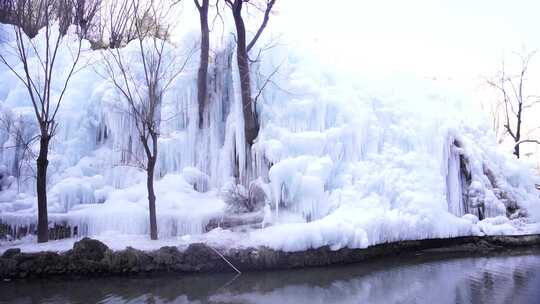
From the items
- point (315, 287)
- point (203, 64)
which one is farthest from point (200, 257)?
point (203, 64)

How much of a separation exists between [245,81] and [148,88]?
2501mm

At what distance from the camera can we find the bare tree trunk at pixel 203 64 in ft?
42.7

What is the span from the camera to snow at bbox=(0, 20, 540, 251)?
422 inches

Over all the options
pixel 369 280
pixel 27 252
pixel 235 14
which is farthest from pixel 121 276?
pixel 235 14

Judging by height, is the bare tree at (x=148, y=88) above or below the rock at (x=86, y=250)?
above

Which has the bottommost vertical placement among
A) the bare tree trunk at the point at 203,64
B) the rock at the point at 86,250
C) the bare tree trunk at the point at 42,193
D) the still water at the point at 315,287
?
the still water at the point at 315,287

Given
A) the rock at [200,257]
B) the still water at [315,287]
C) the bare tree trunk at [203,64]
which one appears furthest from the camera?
the bare tree trunk at [203,64]

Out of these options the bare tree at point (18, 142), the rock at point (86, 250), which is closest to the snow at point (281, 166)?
the bare tree at point (18, 142)

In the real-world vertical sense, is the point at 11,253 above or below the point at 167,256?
above

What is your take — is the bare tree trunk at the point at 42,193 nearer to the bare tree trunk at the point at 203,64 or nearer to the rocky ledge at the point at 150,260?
the rocky ledge at the point at 150,260

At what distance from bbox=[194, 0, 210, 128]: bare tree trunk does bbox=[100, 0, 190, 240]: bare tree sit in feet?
2.08

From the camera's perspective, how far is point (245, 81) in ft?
40.7

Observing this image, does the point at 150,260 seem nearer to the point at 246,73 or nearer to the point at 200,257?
the point at 200,257

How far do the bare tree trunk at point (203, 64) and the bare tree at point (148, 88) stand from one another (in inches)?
25.0
